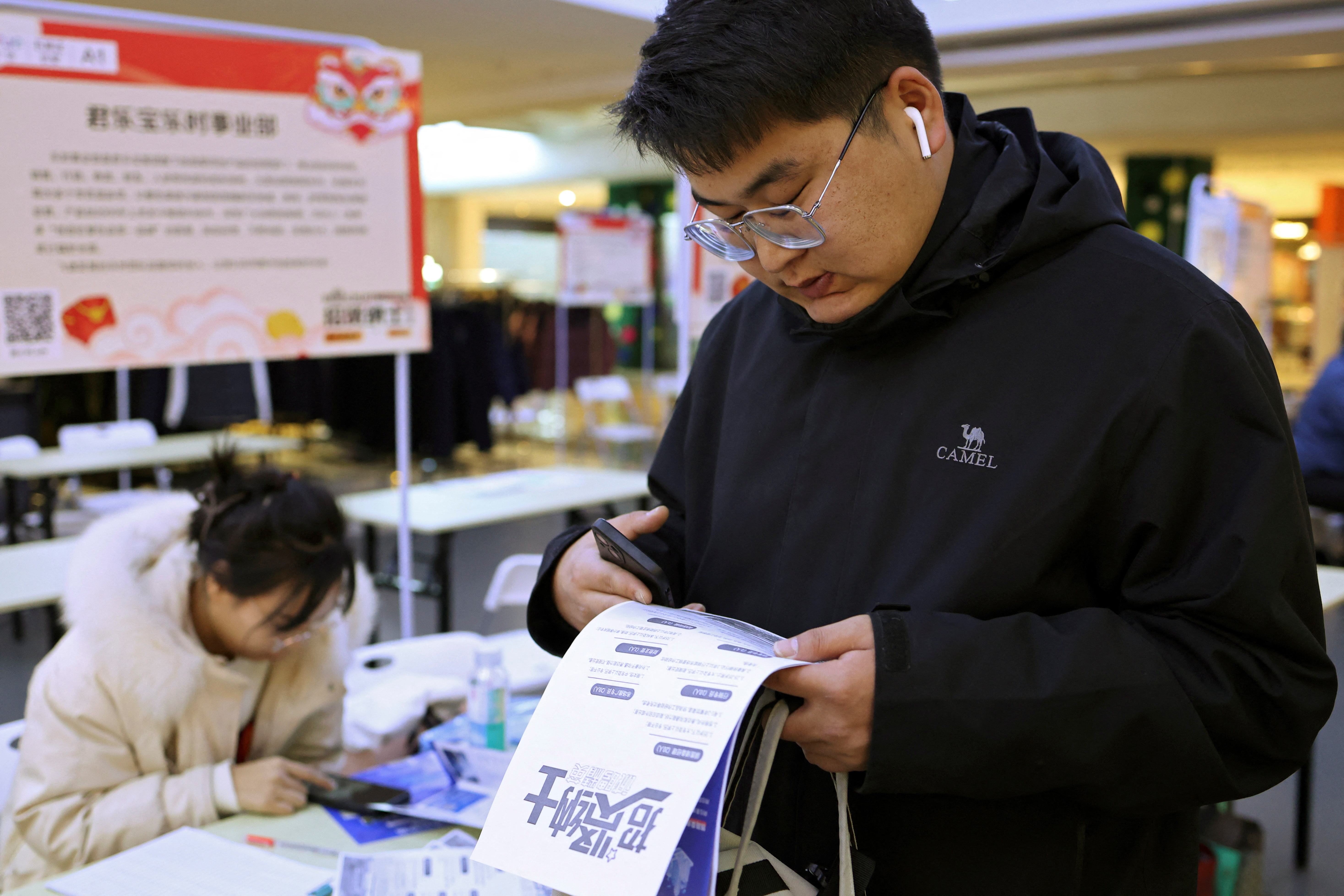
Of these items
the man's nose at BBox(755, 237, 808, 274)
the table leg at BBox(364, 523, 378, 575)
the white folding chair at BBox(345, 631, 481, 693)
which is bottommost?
the table leg at BBox(364, 523, 378, 575)

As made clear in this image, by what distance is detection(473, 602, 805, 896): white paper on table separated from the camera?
0.76 meters

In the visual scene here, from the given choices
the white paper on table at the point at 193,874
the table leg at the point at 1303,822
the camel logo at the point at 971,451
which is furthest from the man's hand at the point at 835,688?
the table leg at the point at 1303,822

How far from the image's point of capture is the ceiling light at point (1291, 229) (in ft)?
52.4

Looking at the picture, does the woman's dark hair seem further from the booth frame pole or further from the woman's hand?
the booth frame pole

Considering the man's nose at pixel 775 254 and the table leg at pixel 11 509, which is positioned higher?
the man's nose at pixel 775 254

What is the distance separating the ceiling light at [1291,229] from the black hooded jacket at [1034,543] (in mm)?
17702

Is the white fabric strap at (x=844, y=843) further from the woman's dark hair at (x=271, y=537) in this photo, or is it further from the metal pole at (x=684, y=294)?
the metal pole at (x=684, y=294)

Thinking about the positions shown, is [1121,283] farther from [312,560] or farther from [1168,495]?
[312,560]

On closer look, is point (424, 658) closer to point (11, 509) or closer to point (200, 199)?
point (200, 199)

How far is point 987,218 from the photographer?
942 mm

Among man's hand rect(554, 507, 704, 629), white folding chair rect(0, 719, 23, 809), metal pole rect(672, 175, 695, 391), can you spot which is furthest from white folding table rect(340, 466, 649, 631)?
man's hand rect(554, 507, 704, 629)

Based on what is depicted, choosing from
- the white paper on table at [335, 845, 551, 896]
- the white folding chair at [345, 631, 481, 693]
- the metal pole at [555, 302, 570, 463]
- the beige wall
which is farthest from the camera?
the beige wall

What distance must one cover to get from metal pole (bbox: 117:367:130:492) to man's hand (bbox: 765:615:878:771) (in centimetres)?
612

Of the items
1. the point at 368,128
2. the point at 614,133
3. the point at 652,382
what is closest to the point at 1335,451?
the point at 368,128
